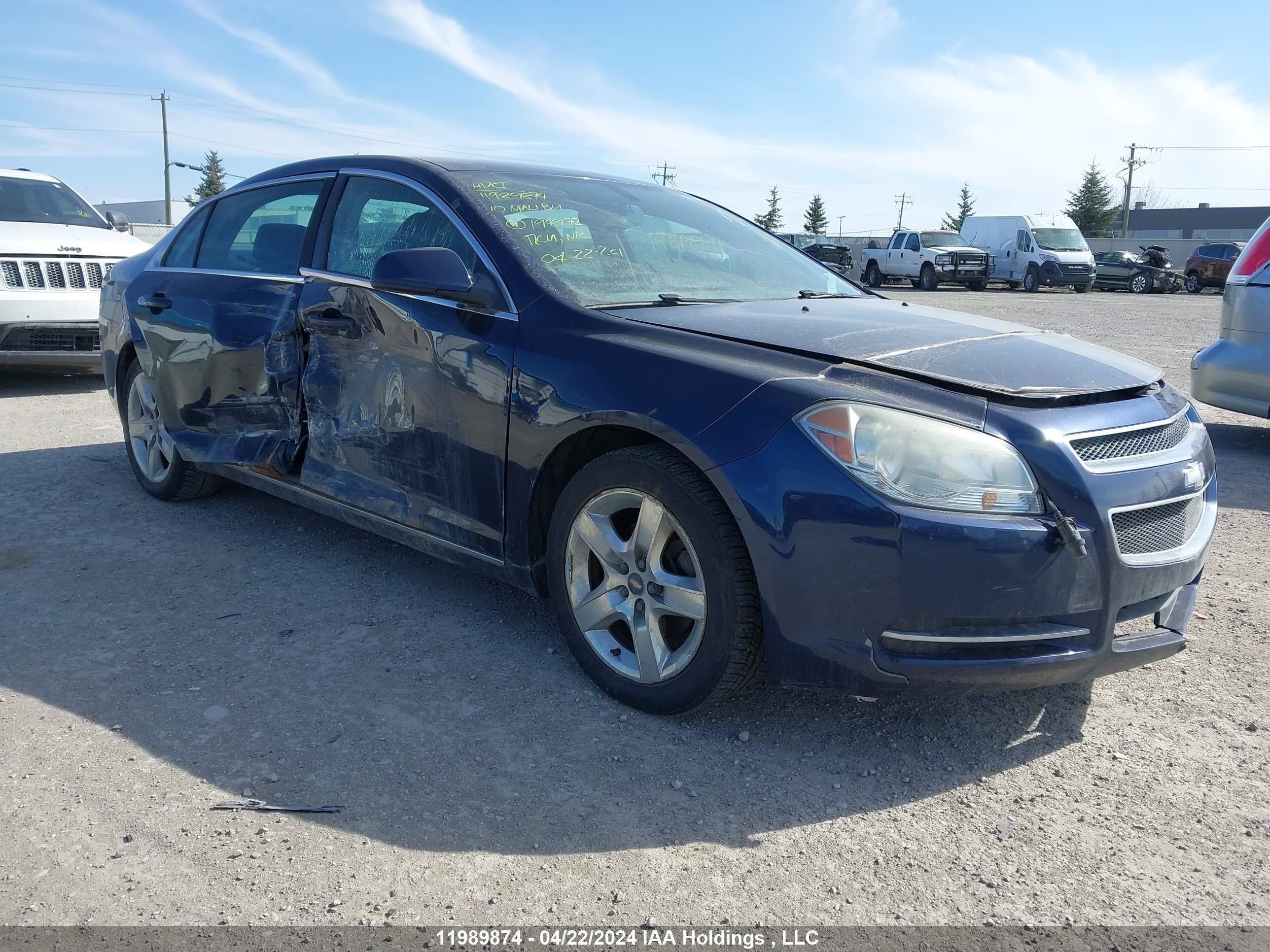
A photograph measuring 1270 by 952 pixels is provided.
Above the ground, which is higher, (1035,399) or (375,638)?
(1035,399)

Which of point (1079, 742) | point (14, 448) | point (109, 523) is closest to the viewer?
point (1079, 742)

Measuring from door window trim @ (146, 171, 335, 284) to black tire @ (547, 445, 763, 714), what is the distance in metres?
1.92

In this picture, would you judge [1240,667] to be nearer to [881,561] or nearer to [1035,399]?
[1035,399]

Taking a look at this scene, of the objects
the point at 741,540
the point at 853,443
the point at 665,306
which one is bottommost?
the point at 741,540

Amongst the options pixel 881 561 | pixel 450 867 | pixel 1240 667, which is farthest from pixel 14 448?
pixel 1240 667

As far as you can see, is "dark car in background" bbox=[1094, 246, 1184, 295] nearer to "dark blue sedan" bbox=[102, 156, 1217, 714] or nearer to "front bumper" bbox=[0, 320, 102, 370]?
"front bumper" bbox=[0, 320, 102, 370]

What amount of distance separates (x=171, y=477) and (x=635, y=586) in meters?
3.20

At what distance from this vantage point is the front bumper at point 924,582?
258 cm

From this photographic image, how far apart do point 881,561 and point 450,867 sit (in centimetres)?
125

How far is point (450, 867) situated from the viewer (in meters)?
2.40

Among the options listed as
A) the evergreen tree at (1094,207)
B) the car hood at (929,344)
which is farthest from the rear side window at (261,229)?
the evergreen tree at (1094,207)

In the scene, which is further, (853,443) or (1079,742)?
(1079,742)

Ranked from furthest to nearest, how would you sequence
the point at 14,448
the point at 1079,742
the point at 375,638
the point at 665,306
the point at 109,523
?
the point at 14,448
the point at 109,523
the point at 375,638
the point at 665,306
the point at 1079,742

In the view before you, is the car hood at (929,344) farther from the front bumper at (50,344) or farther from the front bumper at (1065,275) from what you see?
the front bumper at (1065,275)
